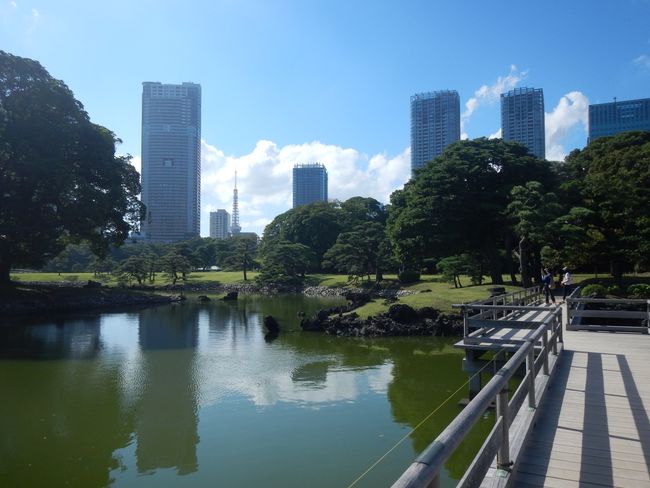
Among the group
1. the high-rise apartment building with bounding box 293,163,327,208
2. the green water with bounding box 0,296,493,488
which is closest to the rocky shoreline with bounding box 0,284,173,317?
the green water with bounding box 0,296,493,488

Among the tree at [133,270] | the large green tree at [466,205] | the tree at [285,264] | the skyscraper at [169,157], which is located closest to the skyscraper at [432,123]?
the tree at [285,264]

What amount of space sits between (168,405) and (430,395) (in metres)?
6.61

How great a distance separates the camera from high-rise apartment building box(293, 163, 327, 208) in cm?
13175

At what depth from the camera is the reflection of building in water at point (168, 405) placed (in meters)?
8.47

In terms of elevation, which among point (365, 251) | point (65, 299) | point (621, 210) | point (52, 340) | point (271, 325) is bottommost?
point (52, 340)

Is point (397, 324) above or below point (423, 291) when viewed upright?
below

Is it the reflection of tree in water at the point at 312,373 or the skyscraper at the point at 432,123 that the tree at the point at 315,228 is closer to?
the skyscraper at the point at 432,123

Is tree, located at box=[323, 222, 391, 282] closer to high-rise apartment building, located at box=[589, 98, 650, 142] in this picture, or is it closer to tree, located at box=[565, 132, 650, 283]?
tree, located at box=[565, 132, 650, 283]

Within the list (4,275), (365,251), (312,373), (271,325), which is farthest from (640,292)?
(4,275)

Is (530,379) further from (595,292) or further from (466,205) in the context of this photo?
(466,205)

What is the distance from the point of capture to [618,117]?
80.1 metres

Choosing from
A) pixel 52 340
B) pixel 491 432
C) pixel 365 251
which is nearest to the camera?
pixel 491 432

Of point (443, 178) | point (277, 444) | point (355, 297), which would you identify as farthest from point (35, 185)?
point (277, 444)

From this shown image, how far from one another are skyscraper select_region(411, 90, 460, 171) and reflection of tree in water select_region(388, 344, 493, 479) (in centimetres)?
7312
